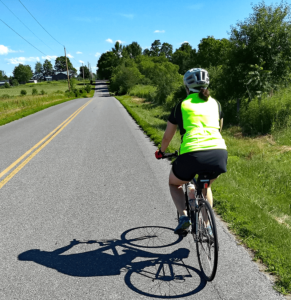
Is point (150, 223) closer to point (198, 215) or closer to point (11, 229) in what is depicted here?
point (198, 215)

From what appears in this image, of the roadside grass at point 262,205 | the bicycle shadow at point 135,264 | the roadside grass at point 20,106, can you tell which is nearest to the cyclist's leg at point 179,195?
the bicycle shadow at point 135,264

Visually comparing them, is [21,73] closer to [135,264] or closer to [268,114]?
[268,114]

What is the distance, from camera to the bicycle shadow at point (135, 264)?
9.06ft

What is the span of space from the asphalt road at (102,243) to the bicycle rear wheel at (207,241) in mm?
131

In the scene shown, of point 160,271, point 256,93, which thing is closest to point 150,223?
point 160,271

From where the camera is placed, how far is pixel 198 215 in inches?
119

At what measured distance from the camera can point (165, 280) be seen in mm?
2855

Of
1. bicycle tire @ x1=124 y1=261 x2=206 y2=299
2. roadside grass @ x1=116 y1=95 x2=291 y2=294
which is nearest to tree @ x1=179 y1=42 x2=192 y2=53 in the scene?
roadside grass @ x1=116 y1=95 x2=291 y2=294

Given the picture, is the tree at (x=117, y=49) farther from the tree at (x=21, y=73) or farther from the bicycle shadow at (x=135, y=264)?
the bicycle shadow at (x=135, y=264)

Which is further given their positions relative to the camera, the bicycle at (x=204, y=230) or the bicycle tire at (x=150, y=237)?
the bicycle tire at (x=150, y=237)

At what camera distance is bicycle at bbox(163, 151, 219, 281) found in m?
2.65

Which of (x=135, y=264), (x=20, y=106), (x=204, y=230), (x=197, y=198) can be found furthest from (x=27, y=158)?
(x=20, y=106)

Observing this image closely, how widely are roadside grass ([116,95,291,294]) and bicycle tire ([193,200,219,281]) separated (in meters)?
0.63

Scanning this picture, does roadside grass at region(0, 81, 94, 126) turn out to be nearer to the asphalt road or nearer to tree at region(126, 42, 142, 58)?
the asphalt road
